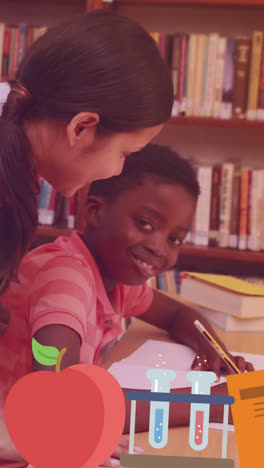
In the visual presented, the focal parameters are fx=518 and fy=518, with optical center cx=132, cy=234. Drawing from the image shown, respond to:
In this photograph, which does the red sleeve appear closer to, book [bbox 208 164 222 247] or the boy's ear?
the boy's ear

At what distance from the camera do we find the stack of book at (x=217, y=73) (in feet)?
5.67

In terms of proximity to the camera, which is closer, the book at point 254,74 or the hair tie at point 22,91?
the hair tie at point 22,91

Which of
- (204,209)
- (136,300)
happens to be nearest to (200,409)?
(136,300)

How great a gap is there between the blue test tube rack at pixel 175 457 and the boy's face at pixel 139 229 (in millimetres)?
464

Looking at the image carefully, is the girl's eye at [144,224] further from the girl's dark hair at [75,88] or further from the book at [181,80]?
the book at [181,80]

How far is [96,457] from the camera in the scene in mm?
282

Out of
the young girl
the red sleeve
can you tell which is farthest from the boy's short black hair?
the red sleeve

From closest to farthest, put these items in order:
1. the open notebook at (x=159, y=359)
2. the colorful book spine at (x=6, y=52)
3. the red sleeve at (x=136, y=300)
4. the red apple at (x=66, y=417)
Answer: the red apple at (x=66, y=417)
the open notebook at (x=159, y=359)
the red sleeve at (x=136, y=300)
the colorful book spine at (x=6, y=52)

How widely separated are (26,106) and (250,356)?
54 cm

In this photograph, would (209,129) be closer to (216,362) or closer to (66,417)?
(216,362)

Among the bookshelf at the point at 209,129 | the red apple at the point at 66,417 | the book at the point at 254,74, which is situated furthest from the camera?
the bookshelf at the point at 209,129

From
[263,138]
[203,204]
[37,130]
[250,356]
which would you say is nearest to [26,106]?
[37,130]

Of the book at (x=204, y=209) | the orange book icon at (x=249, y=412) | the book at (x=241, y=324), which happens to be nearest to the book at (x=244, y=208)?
the book at (x=204, y=209)

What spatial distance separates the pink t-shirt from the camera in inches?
22.6
